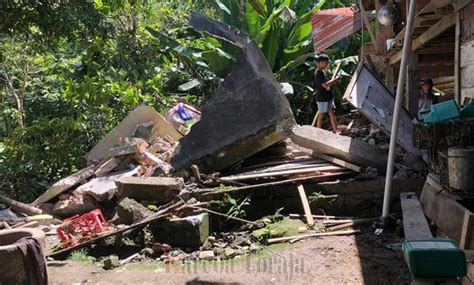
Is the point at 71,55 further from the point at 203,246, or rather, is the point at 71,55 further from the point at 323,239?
the point at 323,239

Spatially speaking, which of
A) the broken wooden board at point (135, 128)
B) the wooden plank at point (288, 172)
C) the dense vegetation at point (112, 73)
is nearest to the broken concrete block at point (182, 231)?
the wooden plank at point (288, 172)

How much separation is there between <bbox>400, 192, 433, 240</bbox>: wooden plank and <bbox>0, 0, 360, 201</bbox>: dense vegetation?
4768 millimetres

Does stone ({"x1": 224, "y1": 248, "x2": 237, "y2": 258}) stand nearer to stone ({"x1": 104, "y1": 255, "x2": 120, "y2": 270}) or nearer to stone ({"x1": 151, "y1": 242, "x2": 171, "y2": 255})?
stone ({"x1": 151, "y1": 242, "x2": 171, "y2": 255})

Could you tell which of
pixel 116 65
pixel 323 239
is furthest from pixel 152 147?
pixel 323 239

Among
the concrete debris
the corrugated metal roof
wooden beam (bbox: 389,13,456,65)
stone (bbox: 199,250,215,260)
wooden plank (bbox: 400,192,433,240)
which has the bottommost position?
stone (bbox: 199,250,215,260)

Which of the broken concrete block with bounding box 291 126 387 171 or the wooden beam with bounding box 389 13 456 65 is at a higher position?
the wooden beam with bounding box 389 13 456 65

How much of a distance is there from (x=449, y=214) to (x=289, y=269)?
1.75 meters

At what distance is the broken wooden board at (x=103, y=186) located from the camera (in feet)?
26.5

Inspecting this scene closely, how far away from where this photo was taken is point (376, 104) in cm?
731

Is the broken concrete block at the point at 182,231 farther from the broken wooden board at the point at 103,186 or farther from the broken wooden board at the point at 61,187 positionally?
the broken wooden board at the point at 61,187

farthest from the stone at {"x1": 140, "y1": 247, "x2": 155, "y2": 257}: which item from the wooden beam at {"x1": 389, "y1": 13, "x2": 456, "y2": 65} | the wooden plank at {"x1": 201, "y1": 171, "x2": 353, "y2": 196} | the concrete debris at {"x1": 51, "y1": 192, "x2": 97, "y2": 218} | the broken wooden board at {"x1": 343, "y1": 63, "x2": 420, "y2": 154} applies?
the wooden beam at {"x1": 389, "y1": 13, "x2": 456, "y2": 65}

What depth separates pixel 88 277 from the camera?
17.6 feet

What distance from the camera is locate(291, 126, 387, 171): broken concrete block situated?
669 centimetres

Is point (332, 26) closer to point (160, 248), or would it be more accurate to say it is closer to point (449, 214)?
point (160, 248)
